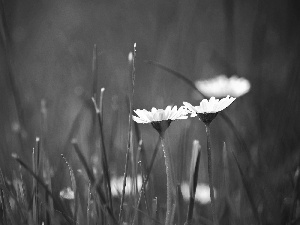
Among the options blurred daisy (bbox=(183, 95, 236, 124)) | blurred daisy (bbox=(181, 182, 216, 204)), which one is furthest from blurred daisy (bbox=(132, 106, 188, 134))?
blurred daisy (bbox=(181, 182, 216, 204))

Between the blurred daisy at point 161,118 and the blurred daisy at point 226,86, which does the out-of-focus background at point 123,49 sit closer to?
the blurred daisy at point 226,86

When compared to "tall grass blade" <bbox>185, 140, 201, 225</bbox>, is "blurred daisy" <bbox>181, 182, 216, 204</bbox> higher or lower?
higher

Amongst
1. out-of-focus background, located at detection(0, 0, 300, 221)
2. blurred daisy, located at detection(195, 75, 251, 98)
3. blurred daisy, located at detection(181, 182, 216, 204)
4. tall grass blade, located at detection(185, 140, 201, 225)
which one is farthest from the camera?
out-of-focus background, located at detection(0, 0, 300, 221)

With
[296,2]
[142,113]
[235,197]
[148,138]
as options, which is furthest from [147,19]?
[142,113]

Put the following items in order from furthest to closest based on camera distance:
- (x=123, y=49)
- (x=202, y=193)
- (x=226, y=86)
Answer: (x=123, y=49) < (x=226, y=86) < (x=202, y=193)

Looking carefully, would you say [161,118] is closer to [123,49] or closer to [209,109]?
[209,109]

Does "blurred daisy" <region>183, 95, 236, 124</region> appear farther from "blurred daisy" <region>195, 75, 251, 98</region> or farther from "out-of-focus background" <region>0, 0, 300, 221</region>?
"out-of-focus background" <region>0, 0, 300, 221</region>

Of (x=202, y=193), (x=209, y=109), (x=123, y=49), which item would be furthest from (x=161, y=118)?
(x=123, y=49)

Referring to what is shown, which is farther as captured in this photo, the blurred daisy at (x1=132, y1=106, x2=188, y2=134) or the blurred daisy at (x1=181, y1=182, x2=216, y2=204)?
the blurred daisy at (x1=181, y1=182, x2=216, y2=204)
